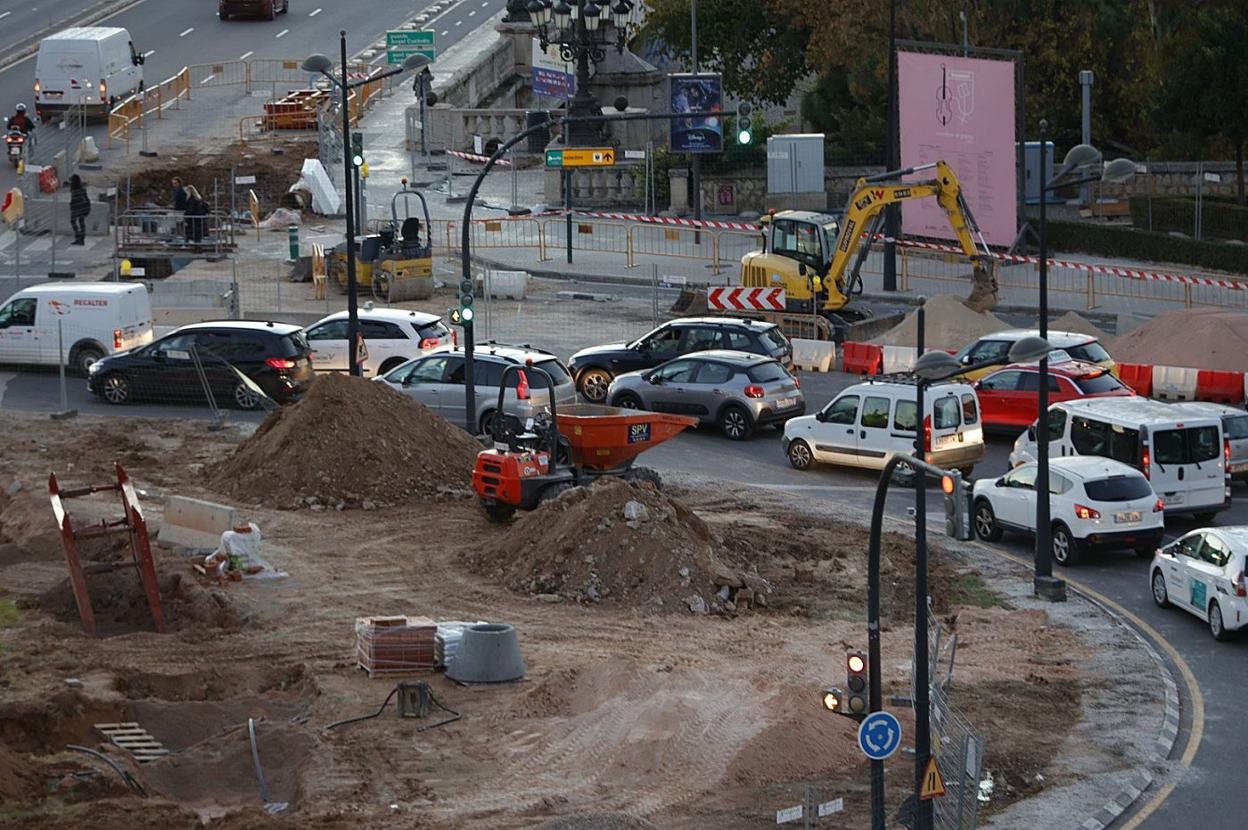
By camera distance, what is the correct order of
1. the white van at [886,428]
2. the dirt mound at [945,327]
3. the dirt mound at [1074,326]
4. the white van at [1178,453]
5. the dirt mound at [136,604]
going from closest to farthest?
the dirt mound at [136,604], the white van at [1178,453], the white van at [886,428], the dirt mound at [1074,326], the dirt mound at [945,327]

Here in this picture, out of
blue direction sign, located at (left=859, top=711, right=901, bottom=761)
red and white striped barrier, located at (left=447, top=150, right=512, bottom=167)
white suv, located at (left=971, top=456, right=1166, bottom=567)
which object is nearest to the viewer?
blue direction sign, located at (left=859, top=711, right=901, bottom=761)

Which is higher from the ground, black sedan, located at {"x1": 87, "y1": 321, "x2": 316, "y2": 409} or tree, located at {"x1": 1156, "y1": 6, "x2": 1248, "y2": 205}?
tree, located at {"x1": 1156, "y1": 6, "x2": 1248, "y2": 205}

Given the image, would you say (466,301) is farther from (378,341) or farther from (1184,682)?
(1184,682)

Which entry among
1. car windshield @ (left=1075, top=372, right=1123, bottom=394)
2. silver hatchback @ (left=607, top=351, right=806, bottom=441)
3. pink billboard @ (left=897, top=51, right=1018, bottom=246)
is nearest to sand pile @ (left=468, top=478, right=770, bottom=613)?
silver hatchback @ (left=607, top=351, right=806, bottom=441)

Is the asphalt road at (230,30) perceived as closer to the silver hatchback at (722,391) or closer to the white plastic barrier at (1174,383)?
the silver hatchback at (722,391)

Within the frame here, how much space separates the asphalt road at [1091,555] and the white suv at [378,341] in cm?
216

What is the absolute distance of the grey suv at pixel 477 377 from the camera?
34.0 m

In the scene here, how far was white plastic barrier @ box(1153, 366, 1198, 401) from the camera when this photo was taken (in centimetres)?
3594

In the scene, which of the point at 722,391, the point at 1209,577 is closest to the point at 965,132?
the point at 722,391

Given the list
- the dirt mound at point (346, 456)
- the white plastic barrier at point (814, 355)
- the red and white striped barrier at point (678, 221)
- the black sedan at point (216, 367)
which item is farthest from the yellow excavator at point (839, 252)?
the dirt mound at point (346, 456)

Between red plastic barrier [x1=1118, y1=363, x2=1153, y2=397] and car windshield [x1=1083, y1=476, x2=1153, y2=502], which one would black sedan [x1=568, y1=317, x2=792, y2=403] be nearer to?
red plastic barrier [x1=1118, y1=363, x2=1153, y2=397]

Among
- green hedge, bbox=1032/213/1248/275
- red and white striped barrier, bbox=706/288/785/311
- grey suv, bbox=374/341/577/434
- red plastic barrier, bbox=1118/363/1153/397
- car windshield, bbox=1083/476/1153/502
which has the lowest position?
car windshield, bbox=1083/476/1153/502

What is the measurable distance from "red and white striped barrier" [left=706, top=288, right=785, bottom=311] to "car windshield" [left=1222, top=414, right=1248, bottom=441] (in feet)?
39.3

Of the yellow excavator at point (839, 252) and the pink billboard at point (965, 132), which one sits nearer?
the yellow excavator at point (839, 252)
